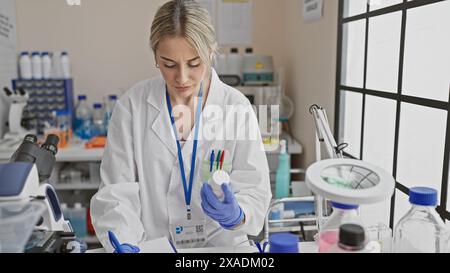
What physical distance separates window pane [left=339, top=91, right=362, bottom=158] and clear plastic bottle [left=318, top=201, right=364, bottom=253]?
33cm

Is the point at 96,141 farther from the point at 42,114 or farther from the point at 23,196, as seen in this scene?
the point at 23,196

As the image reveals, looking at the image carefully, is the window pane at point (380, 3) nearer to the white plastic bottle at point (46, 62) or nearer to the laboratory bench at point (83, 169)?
the laboratory bench at point (83, 169)

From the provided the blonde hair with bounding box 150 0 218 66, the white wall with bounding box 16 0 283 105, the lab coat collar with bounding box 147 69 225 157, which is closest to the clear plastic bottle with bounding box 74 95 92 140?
the white wall with bounding box 16 0 283 105

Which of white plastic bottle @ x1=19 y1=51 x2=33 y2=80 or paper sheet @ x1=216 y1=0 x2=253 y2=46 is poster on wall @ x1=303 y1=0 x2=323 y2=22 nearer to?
paper sheet @ x1=216 y1=0 x2=253 y2=46

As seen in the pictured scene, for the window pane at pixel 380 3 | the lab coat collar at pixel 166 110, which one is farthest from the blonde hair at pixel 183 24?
the window pane at pixel 380 3

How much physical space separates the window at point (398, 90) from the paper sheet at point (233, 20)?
0.21m

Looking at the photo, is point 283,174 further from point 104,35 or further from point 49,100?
point 49,100

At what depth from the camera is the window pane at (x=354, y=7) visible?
2.61ft

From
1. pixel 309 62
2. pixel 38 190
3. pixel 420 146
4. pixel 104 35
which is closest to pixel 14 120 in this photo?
pixel 104 35

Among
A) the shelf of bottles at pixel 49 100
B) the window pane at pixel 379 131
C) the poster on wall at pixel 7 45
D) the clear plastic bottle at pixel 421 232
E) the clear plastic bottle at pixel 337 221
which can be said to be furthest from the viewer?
the shelf of bottles at pixel 49 100
